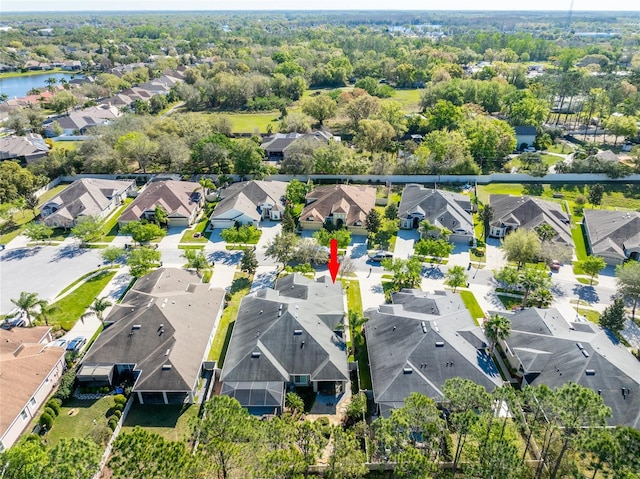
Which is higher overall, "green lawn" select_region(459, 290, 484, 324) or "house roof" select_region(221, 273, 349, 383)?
"house roof" select_region(221, 273, 349, 383)

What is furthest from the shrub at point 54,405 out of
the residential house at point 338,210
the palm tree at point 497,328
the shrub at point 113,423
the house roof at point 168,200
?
the residential house at point 338,210

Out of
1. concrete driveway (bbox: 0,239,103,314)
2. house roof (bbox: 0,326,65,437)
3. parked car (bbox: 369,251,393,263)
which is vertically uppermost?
house roof (bbox: 0,326,65,437)

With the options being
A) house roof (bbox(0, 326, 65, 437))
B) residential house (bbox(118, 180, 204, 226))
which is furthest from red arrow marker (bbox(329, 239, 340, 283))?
house roof (bbox(0, 326, 65, 437))

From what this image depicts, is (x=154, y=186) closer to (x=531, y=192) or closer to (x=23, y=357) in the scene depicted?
(x=23, y=357)

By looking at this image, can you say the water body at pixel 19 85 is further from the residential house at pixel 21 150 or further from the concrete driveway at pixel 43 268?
the concrete driveway at pixel 43 268

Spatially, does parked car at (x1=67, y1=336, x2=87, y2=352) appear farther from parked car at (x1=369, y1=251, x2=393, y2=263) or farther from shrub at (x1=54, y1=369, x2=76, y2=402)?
parked car at (x1=369, y1=251, x2=393, y2=263)

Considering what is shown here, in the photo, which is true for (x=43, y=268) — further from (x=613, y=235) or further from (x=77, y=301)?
(x=613, y=235)
